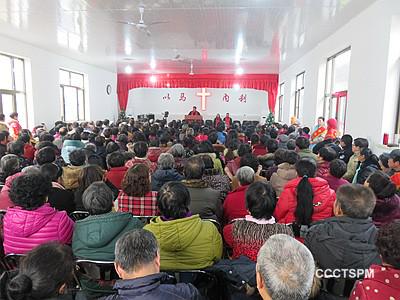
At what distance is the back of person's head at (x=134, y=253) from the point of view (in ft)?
4.27

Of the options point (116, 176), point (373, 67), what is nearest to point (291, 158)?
point (116, 176)

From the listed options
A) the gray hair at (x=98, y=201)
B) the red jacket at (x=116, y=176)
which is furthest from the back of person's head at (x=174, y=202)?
the red jacket at (x=116, y=176)

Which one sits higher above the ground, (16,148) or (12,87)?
(12,87)

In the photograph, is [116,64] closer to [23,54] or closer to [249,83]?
[23,54]

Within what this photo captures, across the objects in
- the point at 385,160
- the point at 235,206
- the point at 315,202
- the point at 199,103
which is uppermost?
the point at 199,103

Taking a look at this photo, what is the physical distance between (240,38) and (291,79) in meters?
5.34

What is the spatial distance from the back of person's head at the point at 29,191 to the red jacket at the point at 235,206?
1429 millimetres

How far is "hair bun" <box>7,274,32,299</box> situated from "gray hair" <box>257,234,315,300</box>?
82cm

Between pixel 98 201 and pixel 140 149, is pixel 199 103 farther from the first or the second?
pixel 98 201

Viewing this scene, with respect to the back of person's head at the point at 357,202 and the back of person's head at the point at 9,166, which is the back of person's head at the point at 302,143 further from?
the back of person's head at the point at 9,166

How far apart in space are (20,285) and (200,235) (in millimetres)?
1000

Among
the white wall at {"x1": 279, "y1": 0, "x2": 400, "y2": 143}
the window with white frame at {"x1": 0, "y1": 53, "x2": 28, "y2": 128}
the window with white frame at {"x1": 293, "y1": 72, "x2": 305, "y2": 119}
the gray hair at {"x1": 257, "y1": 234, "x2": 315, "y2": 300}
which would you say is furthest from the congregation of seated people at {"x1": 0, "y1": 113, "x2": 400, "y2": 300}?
the window with white frame at {"x1": 293, "y1": 72, "x2": 305, "y2": 119}

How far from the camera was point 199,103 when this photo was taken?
19.3 meters

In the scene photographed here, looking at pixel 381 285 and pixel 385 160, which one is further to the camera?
pixel 385 160
